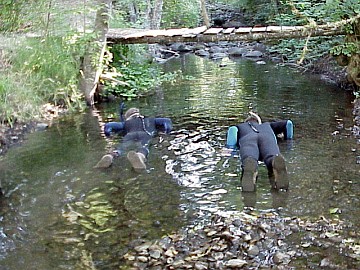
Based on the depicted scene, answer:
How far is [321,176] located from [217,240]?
2.29m

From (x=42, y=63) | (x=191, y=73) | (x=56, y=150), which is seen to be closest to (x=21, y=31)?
(x=42, y=63)

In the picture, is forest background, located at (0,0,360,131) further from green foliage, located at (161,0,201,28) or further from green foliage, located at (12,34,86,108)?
green foliage, located at (161,0,201,28)

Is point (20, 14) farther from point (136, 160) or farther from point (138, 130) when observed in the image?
point (136, 160)

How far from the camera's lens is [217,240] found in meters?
4.33

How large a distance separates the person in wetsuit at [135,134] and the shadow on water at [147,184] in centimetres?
15

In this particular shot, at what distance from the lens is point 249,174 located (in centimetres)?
552

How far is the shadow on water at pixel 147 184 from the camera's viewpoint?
15.2 feet

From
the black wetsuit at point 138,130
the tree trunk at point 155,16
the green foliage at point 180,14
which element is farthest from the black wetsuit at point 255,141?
the green foliage at point 180,14

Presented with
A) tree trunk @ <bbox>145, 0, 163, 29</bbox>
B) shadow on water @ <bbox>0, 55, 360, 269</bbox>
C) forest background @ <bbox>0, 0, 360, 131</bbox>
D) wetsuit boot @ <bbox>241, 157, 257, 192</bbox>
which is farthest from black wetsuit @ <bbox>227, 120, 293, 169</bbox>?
tree trunk @ <bbox>145, 0, 163, 29</bbox>

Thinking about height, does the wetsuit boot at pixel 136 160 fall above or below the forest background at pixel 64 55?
below

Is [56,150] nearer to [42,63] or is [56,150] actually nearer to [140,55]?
[42,63]

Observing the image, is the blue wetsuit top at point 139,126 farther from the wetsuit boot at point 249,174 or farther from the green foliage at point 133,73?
the green foliage at point 133,73

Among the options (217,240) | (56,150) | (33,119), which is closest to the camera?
(217,240)

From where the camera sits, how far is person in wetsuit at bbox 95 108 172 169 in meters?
6.64
